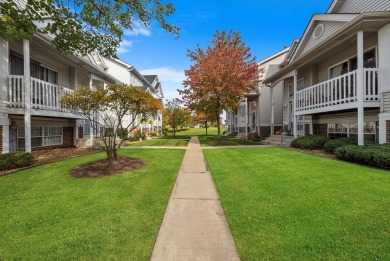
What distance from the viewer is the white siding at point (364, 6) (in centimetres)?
1098

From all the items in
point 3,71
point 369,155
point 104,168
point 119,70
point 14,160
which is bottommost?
point 104,168

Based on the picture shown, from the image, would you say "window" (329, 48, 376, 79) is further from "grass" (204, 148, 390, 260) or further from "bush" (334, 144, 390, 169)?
"grass" (204, 148, 390, 260)

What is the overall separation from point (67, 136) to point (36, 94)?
5250 millimetres

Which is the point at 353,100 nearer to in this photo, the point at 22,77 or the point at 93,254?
the point at 93,254

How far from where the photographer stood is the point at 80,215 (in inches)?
171

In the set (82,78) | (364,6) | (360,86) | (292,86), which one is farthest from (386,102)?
(82,78)

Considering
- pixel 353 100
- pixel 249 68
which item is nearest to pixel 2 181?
pixel 353 100

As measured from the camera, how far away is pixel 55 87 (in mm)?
12609

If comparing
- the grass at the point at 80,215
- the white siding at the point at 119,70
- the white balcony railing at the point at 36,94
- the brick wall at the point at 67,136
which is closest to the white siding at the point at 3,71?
the white balcony railing at the point at 36,94

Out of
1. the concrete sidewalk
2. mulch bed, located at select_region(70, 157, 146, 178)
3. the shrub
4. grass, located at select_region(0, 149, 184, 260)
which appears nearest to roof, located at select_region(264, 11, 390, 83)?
the shrub

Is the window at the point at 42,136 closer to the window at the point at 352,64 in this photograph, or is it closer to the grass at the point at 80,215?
the grass at the point at 80,215

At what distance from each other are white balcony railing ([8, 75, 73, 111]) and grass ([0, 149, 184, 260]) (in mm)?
4362

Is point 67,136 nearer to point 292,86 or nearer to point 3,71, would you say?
point 3,71

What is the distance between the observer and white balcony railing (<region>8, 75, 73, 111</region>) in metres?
9.99
